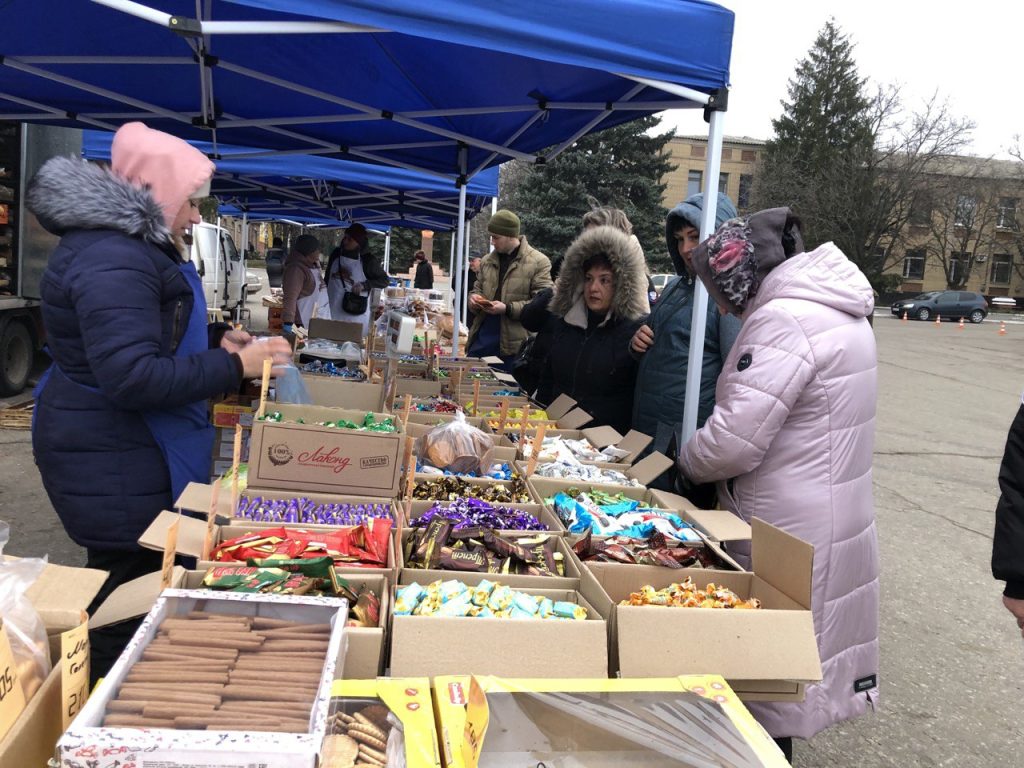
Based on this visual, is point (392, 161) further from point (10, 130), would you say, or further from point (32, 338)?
point (32, 338)

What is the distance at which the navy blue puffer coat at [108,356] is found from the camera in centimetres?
201

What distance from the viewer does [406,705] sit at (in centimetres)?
139

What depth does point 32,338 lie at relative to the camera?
7.98 metres

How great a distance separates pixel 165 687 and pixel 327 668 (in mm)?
235

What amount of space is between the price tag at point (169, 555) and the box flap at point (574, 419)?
2485 mm

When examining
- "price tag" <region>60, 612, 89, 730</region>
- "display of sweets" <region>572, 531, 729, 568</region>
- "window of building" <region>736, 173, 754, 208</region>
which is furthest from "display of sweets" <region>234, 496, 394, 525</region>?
"window of building" <region>736, 173, 754, 208</region>

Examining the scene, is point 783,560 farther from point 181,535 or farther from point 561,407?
point 561,407

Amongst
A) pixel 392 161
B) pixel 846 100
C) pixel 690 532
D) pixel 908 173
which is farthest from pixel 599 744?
pixel 846 100

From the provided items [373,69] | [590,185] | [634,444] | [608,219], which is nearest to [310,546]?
[634,444]

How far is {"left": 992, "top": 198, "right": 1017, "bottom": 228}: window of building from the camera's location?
46375 millimetres

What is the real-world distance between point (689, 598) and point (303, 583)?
0.95 metres


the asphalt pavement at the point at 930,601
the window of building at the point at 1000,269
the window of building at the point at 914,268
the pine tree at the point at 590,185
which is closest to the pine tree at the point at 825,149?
the window of building at the point at 914,268

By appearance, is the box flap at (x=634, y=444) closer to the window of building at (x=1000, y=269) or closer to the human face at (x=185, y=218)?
the human face at (x=185, y=218)

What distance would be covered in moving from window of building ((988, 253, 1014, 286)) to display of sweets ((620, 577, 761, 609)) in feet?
199
